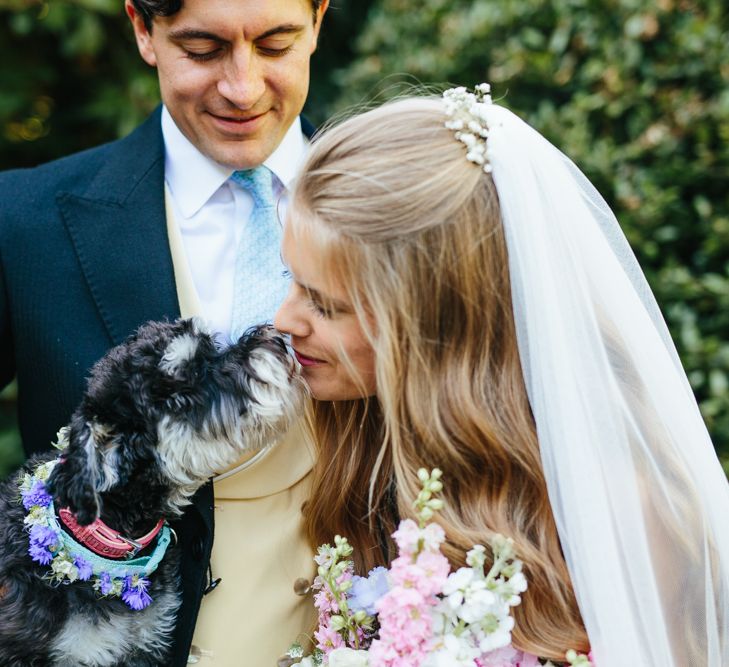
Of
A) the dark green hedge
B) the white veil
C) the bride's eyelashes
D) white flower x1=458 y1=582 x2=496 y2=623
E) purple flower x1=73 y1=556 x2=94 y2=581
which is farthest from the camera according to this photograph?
the dark green hedge

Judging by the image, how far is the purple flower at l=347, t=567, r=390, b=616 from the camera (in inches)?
95.4

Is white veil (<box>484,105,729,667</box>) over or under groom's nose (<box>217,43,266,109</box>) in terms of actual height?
under

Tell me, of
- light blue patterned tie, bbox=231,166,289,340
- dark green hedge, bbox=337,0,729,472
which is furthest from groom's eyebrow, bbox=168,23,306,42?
dark green hedge, bbox=337,0,729,472

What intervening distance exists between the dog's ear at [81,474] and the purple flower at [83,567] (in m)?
0.17

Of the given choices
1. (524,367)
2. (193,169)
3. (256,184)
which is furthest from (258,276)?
(524,367)

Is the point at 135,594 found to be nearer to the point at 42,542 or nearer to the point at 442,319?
the point at 42,542

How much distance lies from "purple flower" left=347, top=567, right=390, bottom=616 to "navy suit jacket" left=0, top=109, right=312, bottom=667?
52 centimetres

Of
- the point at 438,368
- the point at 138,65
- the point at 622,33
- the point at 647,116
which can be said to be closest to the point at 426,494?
the point at 438,368

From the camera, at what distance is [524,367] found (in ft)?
7.43

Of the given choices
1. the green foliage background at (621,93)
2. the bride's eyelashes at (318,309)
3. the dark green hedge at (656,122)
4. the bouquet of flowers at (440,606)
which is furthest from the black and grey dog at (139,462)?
the dark green hedge at (656,122)

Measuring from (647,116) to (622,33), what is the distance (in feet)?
1.42

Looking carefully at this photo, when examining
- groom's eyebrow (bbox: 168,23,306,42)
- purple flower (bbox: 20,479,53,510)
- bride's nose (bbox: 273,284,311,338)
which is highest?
groom's eyebrow (bbox: 168,23,306,42)

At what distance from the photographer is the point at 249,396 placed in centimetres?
274

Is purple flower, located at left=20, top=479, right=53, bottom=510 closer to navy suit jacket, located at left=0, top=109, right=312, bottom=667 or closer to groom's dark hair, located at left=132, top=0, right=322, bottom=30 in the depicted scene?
navy suit jacket, located at left=0, top=109, right=312, bottom=667
